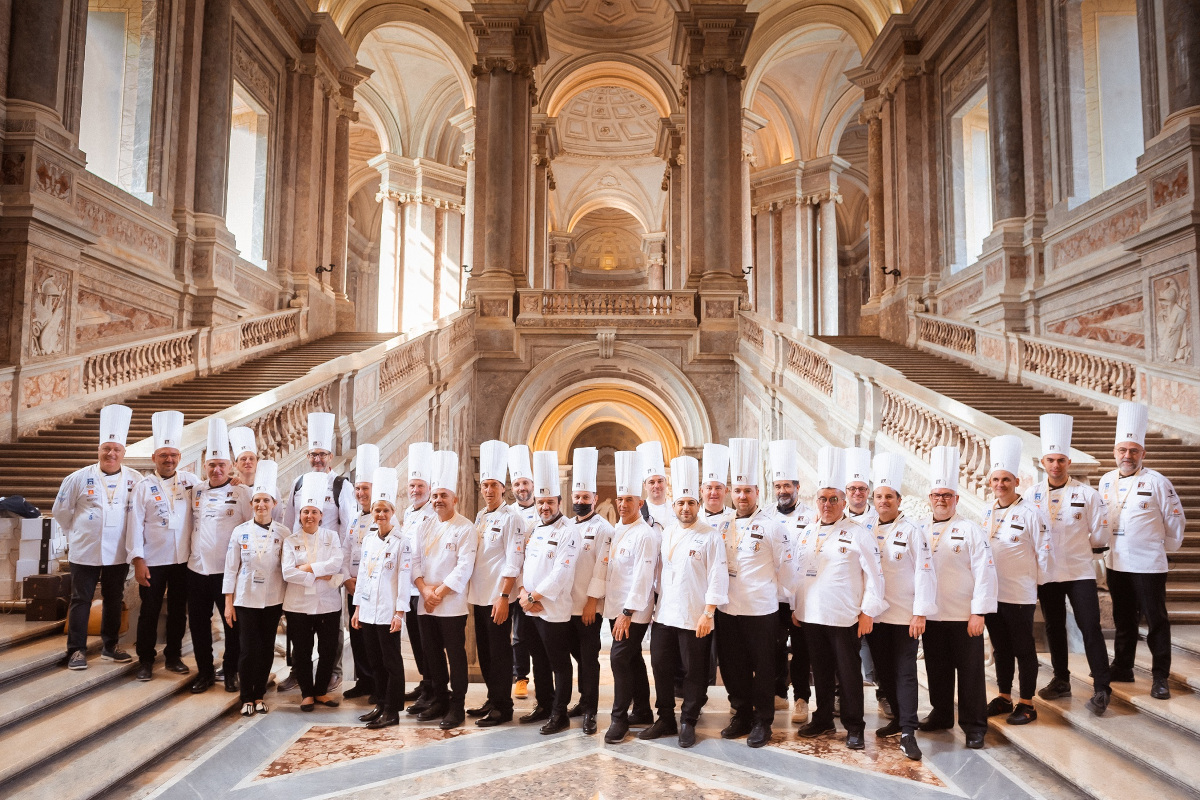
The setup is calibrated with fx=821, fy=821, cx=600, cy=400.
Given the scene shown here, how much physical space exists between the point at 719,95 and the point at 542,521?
13.6 metres

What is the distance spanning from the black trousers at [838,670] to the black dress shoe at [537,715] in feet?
5.19

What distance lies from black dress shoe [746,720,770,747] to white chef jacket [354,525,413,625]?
2.12 metres

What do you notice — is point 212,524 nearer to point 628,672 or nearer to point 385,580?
point 385,580

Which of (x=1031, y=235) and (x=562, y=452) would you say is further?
(x=562, y=452)

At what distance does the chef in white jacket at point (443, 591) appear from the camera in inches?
194

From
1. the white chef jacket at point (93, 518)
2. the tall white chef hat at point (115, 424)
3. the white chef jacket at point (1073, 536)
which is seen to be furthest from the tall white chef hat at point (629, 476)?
the tall white chef hat at point (115, 424)

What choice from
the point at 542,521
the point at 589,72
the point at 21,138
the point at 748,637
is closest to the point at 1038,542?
the point at 748,637

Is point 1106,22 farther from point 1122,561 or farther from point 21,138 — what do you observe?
point 21,138

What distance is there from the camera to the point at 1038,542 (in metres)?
4.83

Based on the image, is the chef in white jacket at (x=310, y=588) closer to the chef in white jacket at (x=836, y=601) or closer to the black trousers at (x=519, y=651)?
the black trousers at (x=519, y=651)

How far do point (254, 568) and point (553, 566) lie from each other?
5.98 ft

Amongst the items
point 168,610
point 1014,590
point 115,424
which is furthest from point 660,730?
point 115,424

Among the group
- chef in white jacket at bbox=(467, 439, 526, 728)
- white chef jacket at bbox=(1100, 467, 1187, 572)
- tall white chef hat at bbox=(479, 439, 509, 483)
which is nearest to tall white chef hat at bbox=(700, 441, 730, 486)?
chef in white jacket at bbox=(467, 439, 526, 728)

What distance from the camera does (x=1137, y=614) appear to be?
487 centimetres
